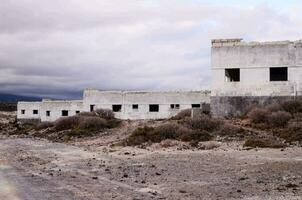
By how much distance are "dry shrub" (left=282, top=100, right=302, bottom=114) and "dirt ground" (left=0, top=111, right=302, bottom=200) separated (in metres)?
7.94

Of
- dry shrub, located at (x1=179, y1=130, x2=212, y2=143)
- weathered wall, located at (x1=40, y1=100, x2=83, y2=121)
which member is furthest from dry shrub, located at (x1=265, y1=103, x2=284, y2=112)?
weathered wall, located at (x1=40, y1=100, x2=83, y2=121)

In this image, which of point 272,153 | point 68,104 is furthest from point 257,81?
point 68,104

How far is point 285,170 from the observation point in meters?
16.4

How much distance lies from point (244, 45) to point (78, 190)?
24.4m

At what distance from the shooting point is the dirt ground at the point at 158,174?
13.2m

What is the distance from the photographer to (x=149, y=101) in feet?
167

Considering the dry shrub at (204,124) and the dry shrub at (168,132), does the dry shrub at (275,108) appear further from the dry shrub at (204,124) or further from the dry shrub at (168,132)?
the dry shrub at (168,132)

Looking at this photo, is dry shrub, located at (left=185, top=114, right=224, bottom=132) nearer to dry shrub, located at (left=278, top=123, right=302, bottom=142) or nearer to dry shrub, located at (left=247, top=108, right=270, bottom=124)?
dry shrub, located at (left=247, top=108, right=270, bottom=124)

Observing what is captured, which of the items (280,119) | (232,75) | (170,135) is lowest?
(170,135)

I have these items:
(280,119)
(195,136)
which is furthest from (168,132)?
(280,119)

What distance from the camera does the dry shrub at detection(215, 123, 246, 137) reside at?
28.3 metres

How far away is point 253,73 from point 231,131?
8.52 meters

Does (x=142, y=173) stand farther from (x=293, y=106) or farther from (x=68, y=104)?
(x=68, y=104)

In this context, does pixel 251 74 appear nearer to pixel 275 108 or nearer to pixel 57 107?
pixel 275 108
